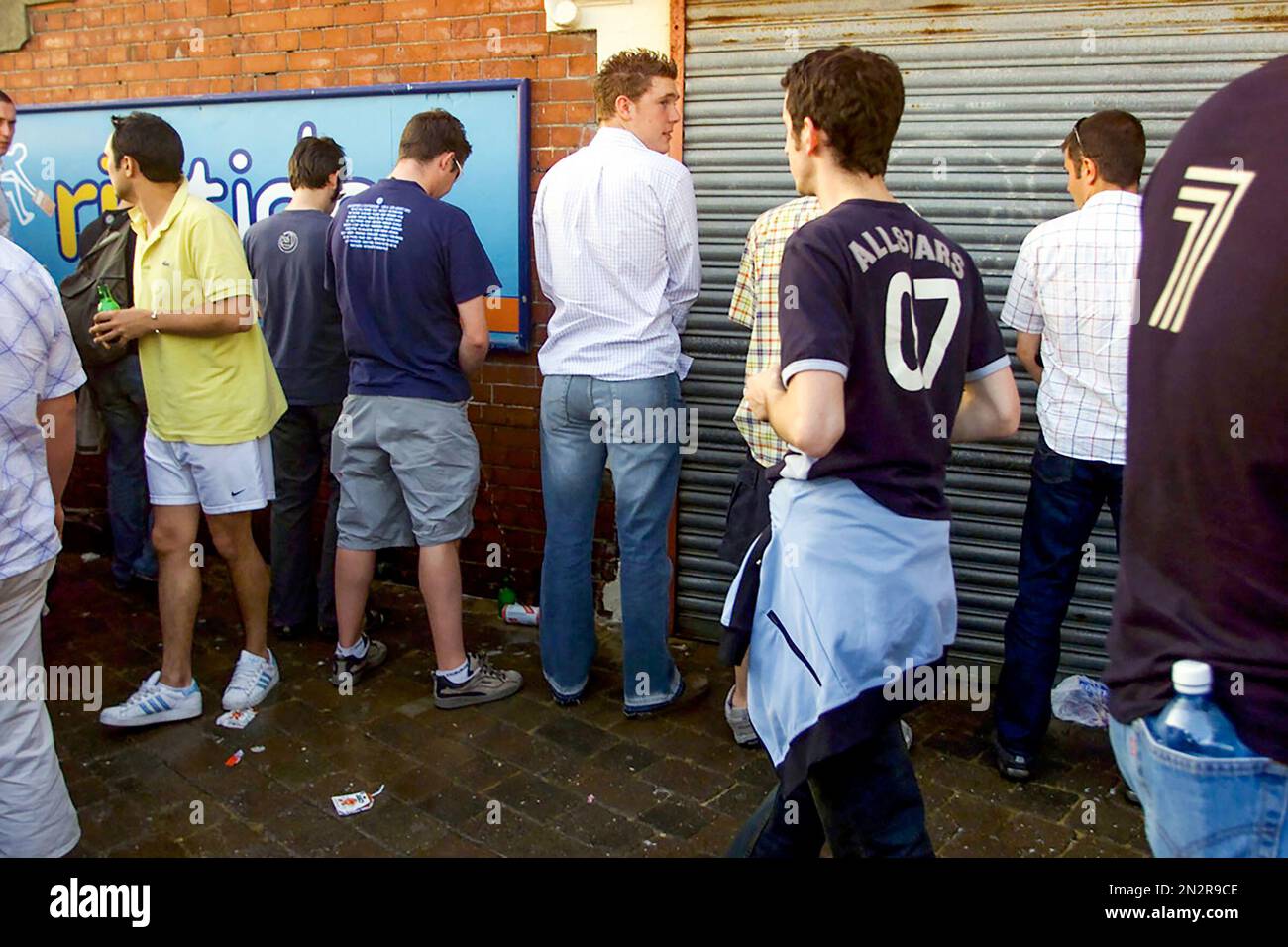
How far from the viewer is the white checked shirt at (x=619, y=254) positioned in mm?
4348

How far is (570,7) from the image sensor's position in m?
5.25

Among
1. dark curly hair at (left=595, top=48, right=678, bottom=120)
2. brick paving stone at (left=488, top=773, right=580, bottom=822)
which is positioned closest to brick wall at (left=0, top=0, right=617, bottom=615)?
dark curly hair at (left=595, top=48, right=678, bottom=120)

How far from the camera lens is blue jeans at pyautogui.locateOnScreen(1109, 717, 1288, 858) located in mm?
1584

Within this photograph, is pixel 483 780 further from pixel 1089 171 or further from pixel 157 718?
pixel 1089 171

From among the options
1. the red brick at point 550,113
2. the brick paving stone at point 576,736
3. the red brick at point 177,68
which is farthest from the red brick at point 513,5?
the brick paving stone at point 576,736

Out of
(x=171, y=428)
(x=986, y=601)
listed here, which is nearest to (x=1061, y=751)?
(x=986, y=601)

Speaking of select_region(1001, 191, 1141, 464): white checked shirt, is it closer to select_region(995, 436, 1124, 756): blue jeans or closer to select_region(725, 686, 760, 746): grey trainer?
select_region(995, 436, 1124, 756): blue jeans

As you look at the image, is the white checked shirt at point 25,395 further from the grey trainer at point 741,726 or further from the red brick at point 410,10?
the red brick at point 410,10

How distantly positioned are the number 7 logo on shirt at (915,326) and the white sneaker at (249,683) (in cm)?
337

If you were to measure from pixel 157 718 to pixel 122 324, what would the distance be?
158cm

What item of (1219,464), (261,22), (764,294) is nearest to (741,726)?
(764,294)

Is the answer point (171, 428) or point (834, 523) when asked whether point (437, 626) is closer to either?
point (171, 428)

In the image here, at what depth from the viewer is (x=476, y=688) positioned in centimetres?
477
